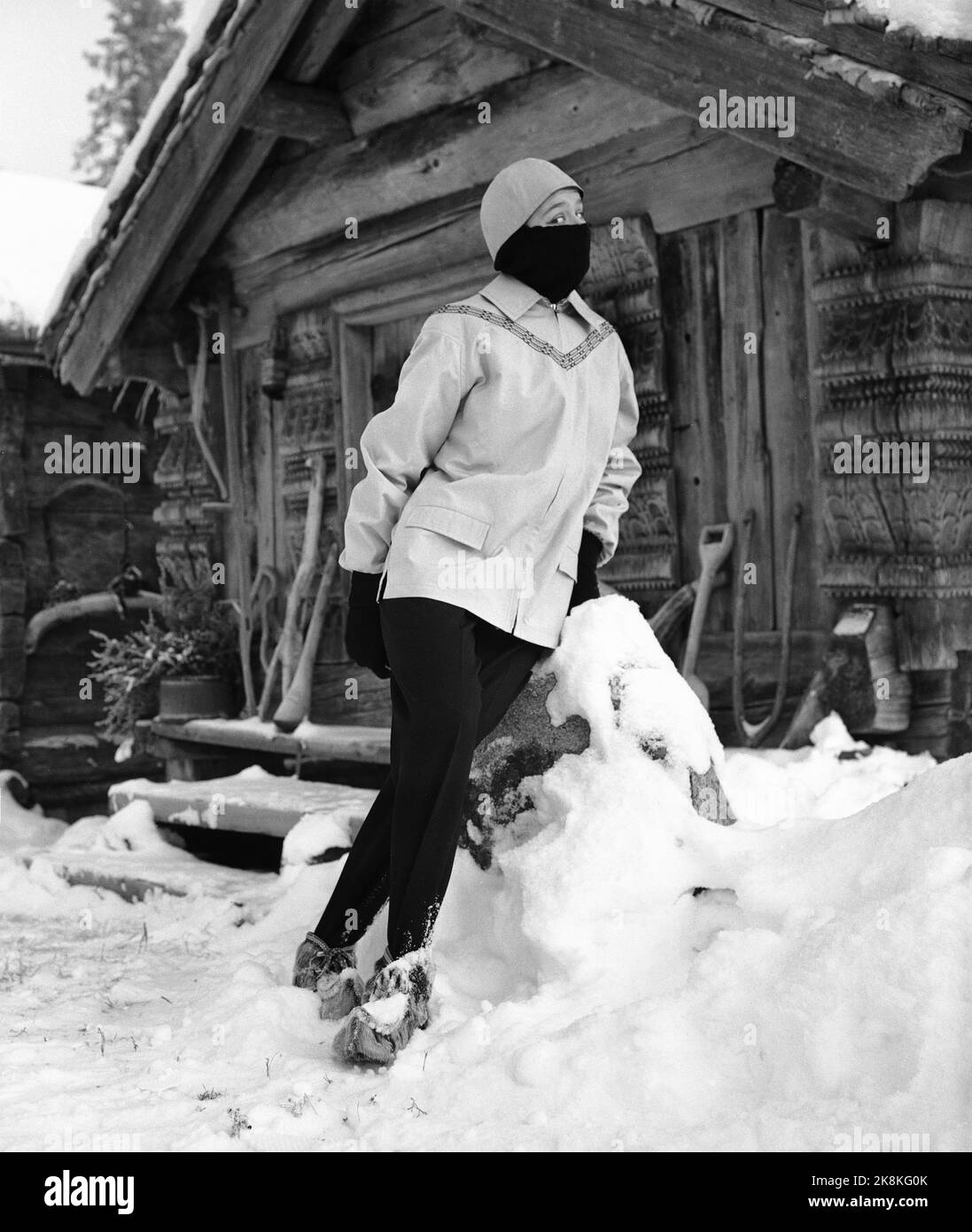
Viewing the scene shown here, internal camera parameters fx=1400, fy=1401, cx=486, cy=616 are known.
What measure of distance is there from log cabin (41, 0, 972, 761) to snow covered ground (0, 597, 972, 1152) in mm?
1562

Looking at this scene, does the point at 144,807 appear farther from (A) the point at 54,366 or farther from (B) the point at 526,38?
(B) the point at 526,38

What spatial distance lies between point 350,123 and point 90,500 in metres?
4.07

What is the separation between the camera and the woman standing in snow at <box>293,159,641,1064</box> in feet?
10.1

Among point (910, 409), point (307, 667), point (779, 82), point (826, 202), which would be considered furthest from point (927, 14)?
point (307, 667)

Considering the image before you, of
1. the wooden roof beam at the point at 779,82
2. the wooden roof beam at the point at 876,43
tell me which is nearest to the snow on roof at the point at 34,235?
the wooden roof beam at the point at 779,82

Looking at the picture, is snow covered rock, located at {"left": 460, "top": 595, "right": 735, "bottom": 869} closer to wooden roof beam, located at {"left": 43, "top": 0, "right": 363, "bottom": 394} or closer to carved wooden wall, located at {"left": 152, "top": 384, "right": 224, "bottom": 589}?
wooden roof beam, located at {"left": 43, "top": 0, "right": 363, "bottom": 394}

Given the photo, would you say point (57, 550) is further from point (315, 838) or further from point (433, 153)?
point (315, 838)

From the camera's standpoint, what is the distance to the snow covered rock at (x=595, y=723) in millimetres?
3352

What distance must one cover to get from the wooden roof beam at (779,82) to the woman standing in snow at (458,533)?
3.76ft

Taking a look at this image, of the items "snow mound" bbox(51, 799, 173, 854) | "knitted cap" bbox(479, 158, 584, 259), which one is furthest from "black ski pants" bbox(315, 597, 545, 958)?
"snow mound" bbox(51, 799, 173, 854)

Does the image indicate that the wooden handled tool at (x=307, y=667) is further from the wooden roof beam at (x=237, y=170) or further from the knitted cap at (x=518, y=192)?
the knitted cap at (x=518, y=192)

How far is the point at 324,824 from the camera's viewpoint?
512 centimetres

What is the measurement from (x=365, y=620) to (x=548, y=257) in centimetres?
93
